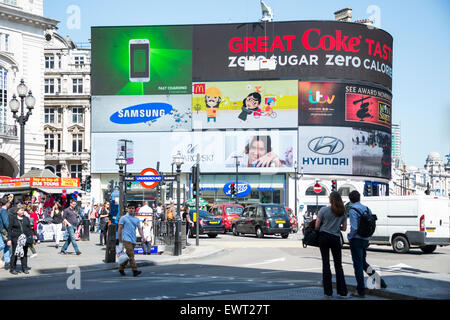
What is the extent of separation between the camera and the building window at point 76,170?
81.9 m

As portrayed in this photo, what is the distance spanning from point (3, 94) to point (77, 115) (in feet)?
121

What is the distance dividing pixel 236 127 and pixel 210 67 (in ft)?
24.2

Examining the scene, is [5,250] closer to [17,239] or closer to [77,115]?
[17,239]

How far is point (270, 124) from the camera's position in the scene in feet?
229

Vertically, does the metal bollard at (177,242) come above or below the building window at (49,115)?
below

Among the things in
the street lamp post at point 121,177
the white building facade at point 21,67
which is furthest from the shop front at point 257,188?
the street lamp post at point 121,177

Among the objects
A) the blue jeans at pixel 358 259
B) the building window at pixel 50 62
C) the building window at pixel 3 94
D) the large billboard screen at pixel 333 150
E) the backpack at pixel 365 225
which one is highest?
the building window at pixel 50 62

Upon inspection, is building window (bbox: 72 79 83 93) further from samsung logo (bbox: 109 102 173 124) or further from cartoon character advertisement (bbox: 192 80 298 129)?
cartoon character advertisement (bbox: 192 80 298 129)

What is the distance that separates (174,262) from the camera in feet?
67.1

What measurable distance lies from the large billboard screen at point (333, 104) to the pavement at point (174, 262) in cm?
4590

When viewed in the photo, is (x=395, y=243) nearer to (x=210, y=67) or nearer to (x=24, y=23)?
(x=24, y=23)

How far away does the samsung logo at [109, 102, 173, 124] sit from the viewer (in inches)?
2820

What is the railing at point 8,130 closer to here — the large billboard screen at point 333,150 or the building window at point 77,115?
the large billboard screen at point 333,150

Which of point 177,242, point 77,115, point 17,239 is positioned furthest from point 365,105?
point 17,239
